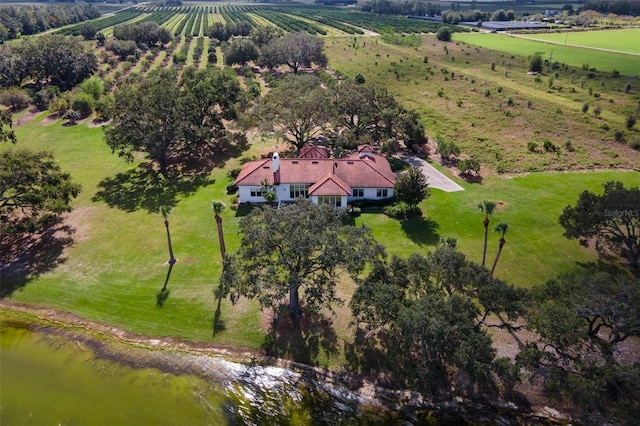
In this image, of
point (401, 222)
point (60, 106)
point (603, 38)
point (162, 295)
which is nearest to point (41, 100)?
point (60, 106)

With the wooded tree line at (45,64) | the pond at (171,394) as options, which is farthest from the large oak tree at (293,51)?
the pond at (171,394)

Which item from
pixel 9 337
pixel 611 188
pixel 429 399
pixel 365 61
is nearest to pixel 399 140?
pixel 611 188

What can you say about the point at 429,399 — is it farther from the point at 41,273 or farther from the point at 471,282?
the point at 41,273

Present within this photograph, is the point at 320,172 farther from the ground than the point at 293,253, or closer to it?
closer to it

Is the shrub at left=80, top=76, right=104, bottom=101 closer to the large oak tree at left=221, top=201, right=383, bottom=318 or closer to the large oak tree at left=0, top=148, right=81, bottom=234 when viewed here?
the large oak tree at left=0, top=148, right=81, bottom=234

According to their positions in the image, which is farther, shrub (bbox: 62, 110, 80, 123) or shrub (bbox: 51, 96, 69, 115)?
shrub (bbox: 51, 96, 69, 115)

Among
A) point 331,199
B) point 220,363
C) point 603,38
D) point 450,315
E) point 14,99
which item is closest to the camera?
point 450,315

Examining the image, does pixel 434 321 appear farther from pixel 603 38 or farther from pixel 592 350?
pixel 603 38

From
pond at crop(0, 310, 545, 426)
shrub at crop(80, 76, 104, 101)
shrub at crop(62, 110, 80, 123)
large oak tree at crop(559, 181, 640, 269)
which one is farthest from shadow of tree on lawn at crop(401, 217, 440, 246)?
shrub at crop(80, 76, 104, 101)
